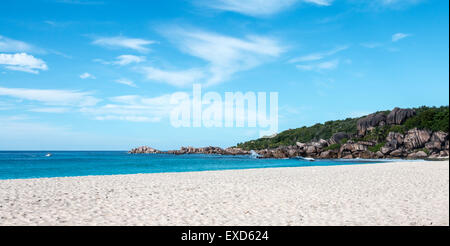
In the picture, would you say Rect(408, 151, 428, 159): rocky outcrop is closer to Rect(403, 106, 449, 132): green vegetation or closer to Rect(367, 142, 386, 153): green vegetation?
Rect(367, 142, 386, 153): green vegetation

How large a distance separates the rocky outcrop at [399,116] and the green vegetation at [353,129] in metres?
1.87

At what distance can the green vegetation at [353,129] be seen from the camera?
82.1 metres

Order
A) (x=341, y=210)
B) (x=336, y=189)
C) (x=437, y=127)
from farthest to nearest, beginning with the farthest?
(x=437, y=127) < (x=336, y=189) < (x=341, y=210)

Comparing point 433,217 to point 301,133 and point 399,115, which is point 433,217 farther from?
point 301,133

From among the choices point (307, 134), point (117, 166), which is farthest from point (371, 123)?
point (117, 166)

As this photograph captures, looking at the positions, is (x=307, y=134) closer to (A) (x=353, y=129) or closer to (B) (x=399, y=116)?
(A) (x=353, y=129)

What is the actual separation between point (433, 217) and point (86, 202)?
1118 centimetres

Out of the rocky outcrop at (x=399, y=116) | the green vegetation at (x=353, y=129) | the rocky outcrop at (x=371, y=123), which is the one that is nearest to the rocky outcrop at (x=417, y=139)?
the green vegetation at (x=353, y=129)

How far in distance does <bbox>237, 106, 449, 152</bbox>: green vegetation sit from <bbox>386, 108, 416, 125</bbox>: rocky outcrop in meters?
1.87

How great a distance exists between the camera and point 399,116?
92.5m

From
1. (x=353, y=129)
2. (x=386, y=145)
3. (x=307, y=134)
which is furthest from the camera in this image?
(x=307, y=134)

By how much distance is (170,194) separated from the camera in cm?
1473

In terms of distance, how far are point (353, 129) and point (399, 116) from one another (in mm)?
19212
